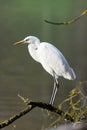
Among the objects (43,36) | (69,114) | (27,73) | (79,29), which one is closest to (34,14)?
(79,29)

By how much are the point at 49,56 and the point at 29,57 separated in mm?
10520

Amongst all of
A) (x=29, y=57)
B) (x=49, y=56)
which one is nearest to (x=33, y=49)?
(x=49, y=56)

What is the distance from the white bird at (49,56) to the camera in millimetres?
5770

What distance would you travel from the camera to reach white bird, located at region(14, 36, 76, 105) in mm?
5770

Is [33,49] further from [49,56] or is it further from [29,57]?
[29,57]

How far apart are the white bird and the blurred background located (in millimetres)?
1728

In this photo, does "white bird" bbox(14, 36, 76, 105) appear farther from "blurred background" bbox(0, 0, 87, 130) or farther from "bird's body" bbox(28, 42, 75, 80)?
"blurred background" bbox(0, 0, 87, 130)

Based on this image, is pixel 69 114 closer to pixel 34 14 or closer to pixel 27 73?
pixel 27 73

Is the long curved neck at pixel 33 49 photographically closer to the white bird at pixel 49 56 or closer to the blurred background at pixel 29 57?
the white bird at pixel 49 56

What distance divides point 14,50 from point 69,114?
45.6 feet

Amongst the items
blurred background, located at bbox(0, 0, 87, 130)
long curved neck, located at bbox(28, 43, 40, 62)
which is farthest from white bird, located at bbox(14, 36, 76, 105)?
blurred background, located at bbox(0, 0, 87, 130)

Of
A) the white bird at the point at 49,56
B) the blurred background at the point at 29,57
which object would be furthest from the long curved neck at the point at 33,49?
the blurred background at the point at 29,57

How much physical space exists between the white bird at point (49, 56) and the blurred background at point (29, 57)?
173 centimetres

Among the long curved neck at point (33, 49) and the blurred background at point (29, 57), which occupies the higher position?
the long curved neck at point (33, 49)
